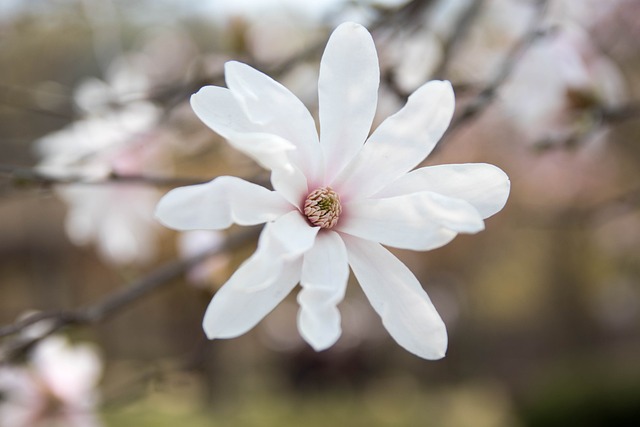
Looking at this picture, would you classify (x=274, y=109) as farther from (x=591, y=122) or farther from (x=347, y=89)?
(x=591, y=122)

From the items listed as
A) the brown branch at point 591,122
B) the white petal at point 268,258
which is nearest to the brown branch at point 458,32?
the brown branch at point 591,122

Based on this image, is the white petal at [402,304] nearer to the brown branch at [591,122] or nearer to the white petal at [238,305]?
the white petal at [238,305]

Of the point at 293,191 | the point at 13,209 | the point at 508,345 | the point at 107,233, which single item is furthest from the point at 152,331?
the point at 293,191

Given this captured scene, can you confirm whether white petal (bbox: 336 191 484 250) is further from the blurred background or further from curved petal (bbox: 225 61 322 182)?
the blurred background

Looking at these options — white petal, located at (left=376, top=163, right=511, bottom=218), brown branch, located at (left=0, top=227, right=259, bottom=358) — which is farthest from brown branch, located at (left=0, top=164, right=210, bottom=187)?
white petal, located at (left=376, top=163, right=511, bottom=218)

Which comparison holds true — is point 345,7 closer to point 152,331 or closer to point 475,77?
point 475,77
